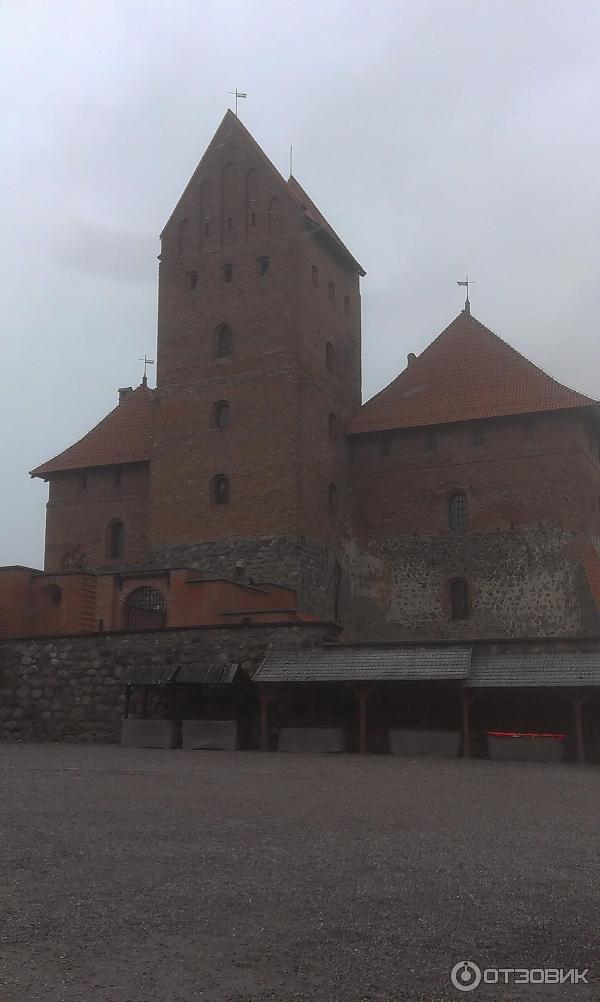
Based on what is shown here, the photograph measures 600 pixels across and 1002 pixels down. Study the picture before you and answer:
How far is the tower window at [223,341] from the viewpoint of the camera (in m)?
30.9

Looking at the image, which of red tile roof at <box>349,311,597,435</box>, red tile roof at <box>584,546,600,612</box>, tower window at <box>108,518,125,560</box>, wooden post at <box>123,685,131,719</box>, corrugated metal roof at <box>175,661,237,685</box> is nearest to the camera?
corrugated metal roof at <box>175,661,237,685</box>

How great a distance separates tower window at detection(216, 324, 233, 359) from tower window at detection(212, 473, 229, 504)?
3.79 m

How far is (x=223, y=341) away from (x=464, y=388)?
24.9ft

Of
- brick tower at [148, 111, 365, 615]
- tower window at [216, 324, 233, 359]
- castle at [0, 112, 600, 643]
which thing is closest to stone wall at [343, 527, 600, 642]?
castle at [0, 112, 600, 643]

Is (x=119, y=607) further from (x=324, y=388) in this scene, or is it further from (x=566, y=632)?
(x=566, y=632)

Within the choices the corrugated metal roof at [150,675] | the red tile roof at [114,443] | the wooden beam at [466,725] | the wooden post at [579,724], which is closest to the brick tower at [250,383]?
the red tile roof at [114,443]

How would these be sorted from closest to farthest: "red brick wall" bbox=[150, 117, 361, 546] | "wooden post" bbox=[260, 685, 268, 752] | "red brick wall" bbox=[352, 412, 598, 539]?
"wooden post" bbox=[260, 685, 268, 752] < "red brick wall" bbox=[352, 412, 598, 539] < "red brick wall" bbox=[150, 117, 361, 546]

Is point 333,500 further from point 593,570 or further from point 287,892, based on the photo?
point 287,892

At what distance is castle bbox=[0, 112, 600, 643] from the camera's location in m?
28.0

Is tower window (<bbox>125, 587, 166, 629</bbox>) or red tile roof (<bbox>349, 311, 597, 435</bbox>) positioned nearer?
tower window (<bbox>125, 587, 166, 629</bbox>)

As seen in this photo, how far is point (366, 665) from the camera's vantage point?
19.1m

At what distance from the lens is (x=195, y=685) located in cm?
2086

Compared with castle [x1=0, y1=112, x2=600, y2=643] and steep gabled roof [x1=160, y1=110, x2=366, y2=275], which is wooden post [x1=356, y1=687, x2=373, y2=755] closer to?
castle [x1=0, y1=112, x2=600, y2=643]

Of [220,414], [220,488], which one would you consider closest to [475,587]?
[220,488]
